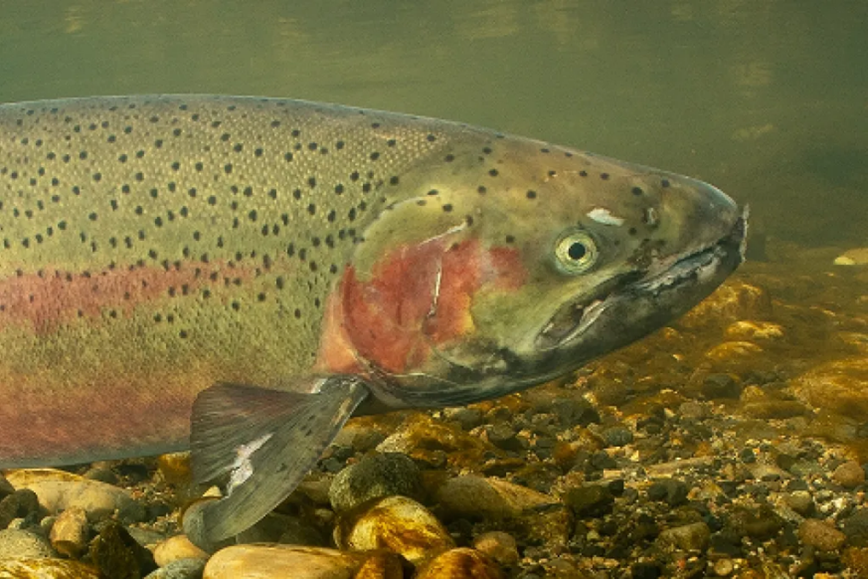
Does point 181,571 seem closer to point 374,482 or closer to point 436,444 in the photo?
point 374,482

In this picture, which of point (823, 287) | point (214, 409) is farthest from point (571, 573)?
point (823, 287)

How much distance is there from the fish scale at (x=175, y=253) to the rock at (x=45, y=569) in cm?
57

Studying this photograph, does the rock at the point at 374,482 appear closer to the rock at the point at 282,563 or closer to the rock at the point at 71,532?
the rock at the point at 282,563

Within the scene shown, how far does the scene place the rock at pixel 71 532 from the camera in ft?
9.75

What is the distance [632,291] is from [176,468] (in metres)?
2.69

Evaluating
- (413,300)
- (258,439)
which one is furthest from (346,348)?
(258,439)

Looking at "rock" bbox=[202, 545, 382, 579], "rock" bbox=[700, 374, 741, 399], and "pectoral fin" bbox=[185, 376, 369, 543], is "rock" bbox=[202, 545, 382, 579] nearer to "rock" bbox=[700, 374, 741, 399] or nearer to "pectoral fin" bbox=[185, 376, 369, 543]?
"pectoral fin" bbox=[185, 376, 369, 543]

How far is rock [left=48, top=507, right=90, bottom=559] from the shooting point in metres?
2.97

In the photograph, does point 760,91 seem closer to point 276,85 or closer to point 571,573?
point 276,85

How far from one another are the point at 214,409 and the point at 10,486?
1.75 metres

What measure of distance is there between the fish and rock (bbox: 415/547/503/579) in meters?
0.52

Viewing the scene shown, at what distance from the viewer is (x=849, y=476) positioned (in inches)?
133

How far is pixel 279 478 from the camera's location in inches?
94.2

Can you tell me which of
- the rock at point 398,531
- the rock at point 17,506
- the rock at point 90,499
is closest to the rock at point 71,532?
the rock at point 90,499
